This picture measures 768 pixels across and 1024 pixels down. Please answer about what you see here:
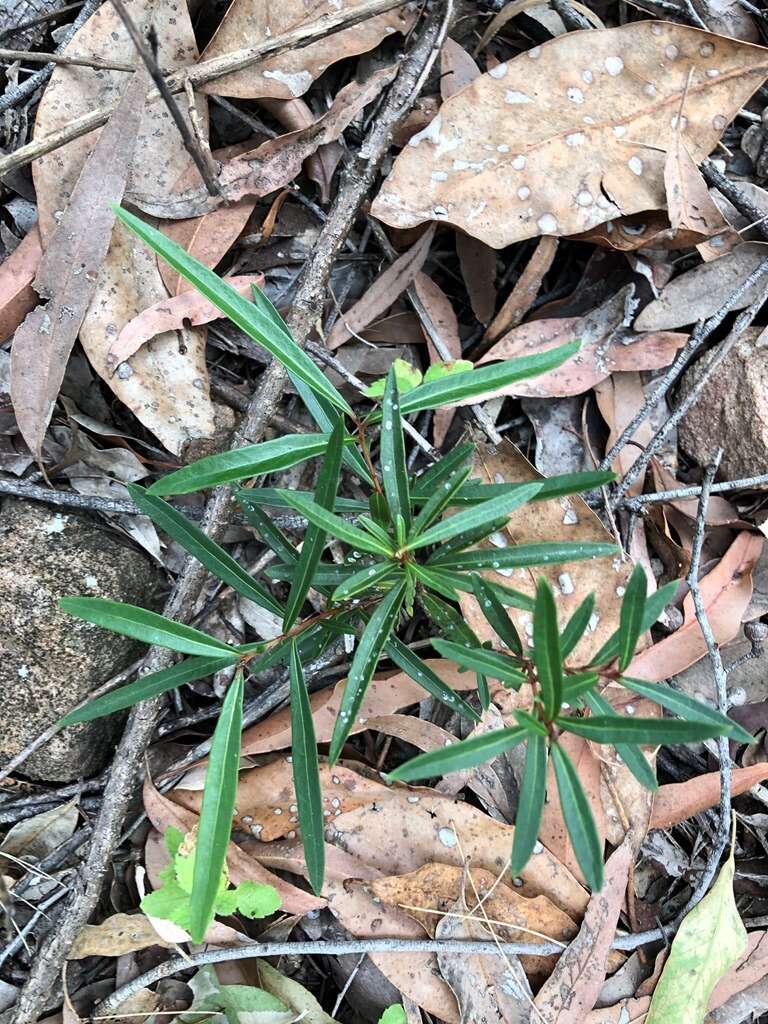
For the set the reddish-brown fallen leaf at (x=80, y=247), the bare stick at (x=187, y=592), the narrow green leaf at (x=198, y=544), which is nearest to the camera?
the narrow green leaf at (x=198, y=544)

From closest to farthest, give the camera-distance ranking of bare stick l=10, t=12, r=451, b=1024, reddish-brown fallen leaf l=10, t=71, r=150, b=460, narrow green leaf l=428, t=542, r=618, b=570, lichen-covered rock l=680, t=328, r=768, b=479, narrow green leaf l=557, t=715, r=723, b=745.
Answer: narrow green leaf l=557, t=715, r=723, b=745
narrow green leaf l=428, t=542, r=618, b=570
bare stick l=10, t=12, r=451, b=1024
reddish-brown fallen leaf l=10, t=71, r=150, b=460
lichen-covered rock l=680, t=328, r=768, b=479

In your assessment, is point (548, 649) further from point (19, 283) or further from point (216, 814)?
point (19, 283)

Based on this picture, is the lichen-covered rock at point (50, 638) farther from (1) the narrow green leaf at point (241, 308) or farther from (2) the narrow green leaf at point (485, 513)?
(2) the narrow green leaf at point (485, 513)

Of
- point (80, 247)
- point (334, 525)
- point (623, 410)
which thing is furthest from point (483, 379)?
point (80, 247)

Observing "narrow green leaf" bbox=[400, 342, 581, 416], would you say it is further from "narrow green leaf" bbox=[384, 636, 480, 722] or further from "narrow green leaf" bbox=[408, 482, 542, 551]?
"narrow green leaf" bbox=[384, 636, 480, 722]

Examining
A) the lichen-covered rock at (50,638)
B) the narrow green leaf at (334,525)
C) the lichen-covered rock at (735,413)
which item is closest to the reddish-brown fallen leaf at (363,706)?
the lichen-covered rock at (50,638)

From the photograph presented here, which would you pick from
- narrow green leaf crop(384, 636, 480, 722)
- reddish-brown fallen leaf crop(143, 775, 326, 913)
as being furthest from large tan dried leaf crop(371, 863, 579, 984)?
narrow green leaf crop(384, 636, 480, 722)
